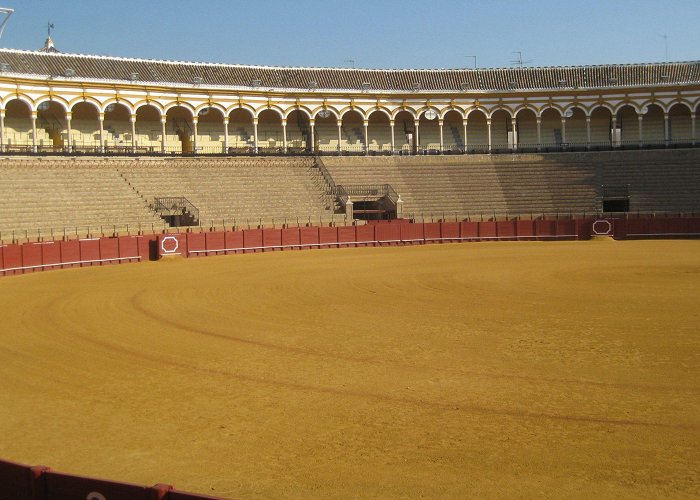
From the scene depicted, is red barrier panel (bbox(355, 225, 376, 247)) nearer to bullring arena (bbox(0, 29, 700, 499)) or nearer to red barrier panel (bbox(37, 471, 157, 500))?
bullring arena (bbox(0, 29, 700, 499))

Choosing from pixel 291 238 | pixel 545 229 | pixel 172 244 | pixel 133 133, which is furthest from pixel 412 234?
pixel 133 133

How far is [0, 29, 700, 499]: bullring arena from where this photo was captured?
7.72m

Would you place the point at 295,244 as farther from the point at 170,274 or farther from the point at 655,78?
the point at 655,78

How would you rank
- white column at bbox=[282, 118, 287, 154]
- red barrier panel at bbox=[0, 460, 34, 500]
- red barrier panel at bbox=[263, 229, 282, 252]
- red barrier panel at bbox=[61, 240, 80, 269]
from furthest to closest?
white column at bbox=[282, 118, 287, 154] < red barrier panel at bbox=[263, 229, 282, 252] < red barrier panel at bbox=[61, 240, 80, 269] < red barrier panel at bbox=[0, 460, 34, 500]

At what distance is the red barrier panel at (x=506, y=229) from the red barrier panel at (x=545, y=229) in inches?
46.0

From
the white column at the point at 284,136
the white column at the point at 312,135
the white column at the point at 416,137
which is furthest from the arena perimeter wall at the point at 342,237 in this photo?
the white column at the point at 416,137

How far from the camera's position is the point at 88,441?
8234mm

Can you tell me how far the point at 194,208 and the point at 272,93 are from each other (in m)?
12.2

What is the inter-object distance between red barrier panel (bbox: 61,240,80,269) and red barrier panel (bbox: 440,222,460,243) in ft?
55.8

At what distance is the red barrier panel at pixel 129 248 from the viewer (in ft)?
97.0

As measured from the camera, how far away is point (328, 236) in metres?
35.5

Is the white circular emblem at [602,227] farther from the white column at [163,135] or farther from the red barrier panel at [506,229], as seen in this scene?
the white column at [163,135]

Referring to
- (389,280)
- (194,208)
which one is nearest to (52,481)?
(389,280)

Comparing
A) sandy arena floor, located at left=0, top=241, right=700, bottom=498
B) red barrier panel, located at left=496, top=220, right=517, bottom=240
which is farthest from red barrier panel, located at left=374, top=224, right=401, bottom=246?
sandy arena floor, located at left=0, top=241, right=700, bottom=498
